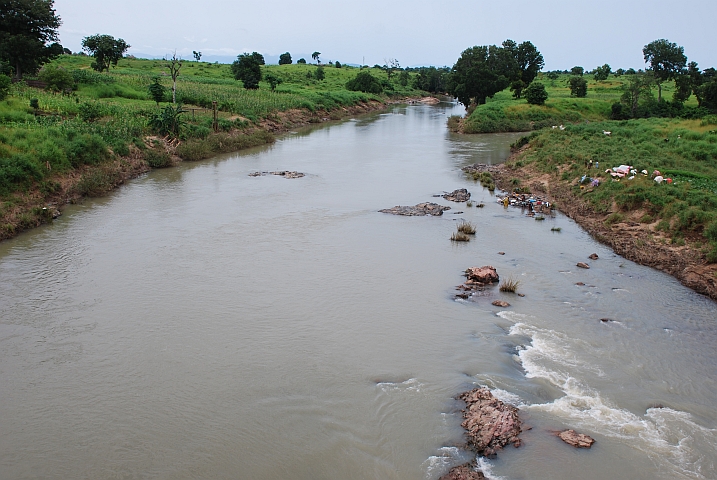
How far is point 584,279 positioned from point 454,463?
824cm

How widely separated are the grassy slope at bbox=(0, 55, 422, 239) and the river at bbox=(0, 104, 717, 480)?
66.7 inches

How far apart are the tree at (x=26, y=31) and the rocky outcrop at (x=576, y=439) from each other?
35655 millimetres

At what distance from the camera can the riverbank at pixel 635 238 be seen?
46.5ft

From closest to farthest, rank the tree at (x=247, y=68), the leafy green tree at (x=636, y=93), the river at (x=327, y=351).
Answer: the river at (x=327, y=351), the leafy green tree at (x=636, y=93), the tree at (x=247, y=68)

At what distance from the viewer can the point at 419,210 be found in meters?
20.7

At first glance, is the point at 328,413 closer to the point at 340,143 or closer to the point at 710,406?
the point at 710,406

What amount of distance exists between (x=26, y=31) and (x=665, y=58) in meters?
61.5

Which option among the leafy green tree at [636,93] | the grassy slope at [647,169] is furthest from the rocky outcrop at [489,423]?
the leafy green tree at [636,93]

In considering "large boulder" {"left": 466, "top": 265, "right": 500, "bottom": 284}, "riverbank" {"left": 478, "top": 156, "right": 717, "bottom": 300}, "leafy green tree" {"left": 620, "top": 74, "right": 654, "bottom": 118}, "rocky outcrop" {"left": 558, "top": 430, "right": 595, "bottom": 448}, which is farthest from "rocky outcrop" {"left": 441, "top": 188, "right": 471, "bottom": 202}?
"leafy green tree" {"left": 620, "top": 74, "right": 654, "bottom": 118}

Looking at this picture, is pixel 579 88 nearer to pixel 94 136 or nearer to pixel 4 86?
pixel 94 136

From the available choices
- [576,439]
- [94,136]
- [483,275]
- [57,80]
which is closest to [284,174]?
[94,136]

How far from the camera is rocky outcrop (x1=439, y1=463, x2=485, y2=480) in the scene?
294 inches

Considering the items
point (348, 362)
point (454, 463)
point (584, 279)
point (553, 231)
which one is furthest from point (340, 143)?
point (454, 463)

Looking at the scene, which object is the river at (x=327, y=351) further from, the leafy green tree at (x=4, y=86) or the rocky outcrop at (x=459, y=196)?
the leafy green tree at (x=4, y=86)
